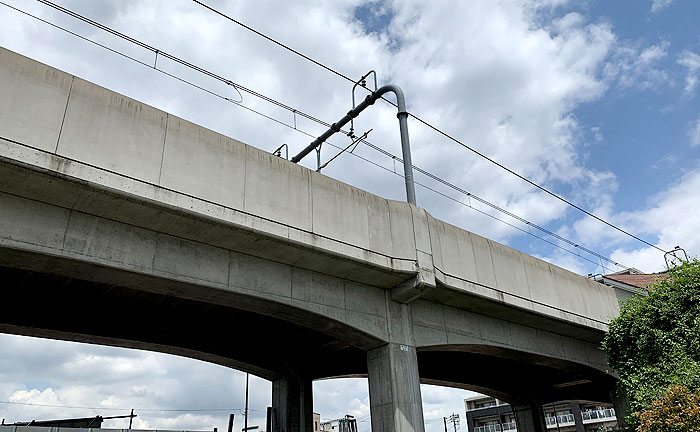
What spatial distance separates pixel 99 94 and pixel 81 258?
3407 millimetres

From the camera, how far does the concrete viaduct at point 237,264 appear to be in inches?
424

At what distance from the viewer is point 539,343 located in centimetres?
2094

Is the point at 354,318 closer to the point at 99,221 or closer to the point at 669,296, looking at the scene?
the point at 99,221

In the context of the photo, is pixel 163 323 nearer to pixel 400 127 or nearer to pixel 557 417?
pixel 400 127

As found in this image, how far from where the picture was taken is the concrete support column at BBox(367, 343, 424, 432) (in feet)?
48.5

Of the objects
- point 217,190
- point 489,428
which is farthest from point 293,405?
point 489,428

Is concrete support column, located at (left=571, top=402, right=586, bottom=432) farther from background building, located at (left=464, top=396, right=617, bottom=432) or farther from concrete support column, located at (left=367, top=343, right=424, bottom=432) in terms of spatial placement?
concrete support column, located at (left=367, top=343, right=424, bottom=432)

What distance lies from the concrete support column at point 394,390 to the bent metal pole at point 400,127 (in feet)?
15.0

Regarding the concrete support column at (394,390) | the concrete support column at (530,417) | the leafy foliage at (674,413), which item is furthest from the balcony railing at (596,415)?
the concrete support column at (394,390)

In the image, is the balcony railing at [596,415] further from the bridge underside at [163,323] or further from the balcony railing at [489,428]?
the bridge underside at [163,323]

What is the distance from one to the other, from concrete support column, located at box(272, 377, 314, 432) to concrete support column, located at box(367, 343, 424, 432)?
23.6ft

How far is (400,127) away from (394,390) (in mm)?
8185

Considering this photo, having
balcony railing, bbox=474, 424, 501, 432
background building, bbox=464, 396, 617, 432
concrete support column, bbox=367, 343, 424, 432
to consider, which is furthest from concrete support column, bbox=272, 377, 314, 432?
balcony railing, bbox=474, 424, 501, 432

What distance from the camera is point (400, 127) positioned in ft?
58.9
